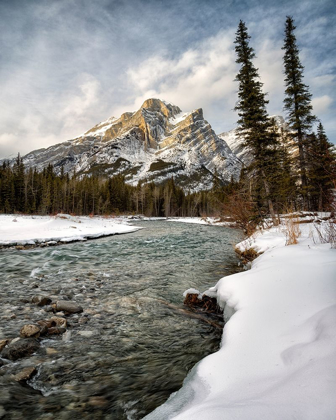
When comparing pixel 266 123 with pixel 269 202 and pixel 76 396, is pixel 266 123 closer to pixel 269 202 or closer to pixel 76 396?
pixel 269 202

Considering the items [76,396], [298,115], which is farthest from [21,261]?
[298,115]

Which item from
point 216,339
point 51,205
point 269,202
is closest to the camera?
point 216,339

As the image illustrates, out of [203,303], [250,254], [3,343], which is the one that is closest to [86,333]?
[3,343]

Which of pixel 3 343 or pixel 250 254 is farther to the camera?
pixel 250 254

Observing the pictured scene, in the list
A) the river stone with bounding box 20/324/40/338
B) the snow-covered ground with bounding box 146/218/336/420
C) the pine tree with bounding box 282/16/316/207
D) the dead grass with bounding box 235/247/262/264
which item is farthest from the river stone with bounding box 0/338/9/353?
the pine tree with bounding box 282/16/316/207

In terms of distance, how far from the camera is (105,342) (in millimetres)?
3830

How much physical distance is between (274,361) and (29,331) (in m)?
3.90

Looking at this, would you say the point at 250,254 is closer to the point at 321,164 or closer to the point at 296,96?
the point at 321,164

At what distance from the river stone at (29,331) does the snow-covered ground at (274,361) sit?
2918 mm

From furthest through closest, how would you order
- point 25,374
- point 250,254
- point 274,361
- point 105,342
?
point 250,254
point 105,342
point 25,374
point 274,361

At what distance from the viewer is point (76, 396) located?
266 centimetres

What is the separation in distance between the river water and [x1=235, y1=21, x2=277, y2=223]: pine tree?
10397 mm

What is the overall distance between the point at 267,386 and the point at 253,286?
2.49 meters

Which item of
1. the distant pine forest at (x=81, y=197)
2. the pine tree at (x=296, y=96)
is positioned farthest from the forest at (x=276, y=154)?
the distant pine forest at (x=81, y=197)
